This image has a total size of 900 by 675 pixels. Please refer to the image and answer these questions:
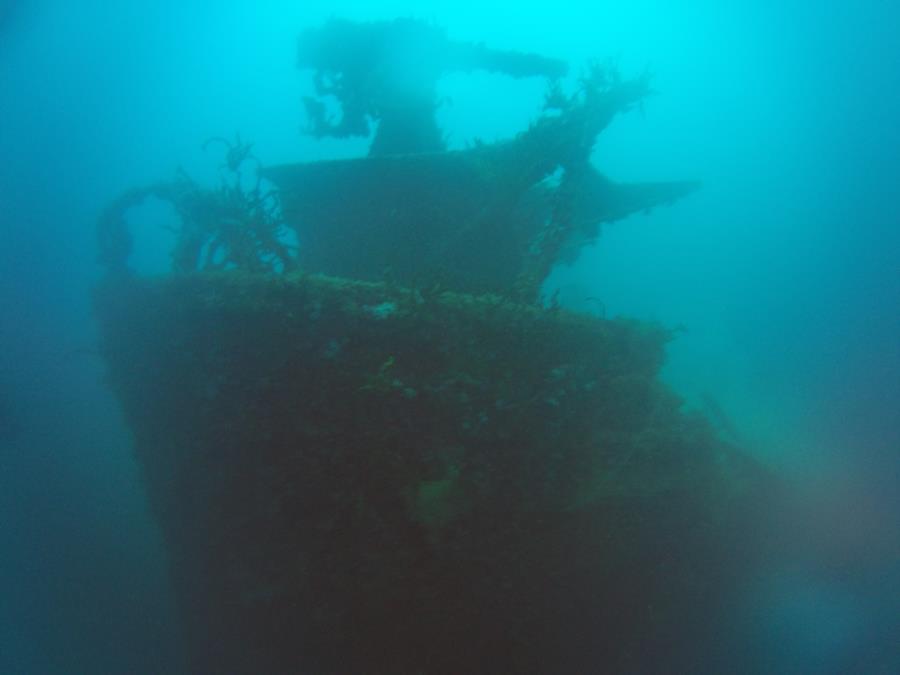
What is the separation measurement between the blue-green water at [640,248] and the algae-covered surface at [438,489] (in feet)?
3.76

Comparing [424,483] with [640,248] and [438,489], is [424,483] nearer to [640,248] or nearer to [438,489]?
[438,489]

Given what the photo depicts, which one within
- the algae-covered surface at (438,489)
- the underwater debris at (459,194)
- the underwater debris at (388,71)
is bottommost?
the algae-covered surface at (438,489)

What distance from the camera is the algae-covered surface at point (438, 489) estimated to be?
14.5ft

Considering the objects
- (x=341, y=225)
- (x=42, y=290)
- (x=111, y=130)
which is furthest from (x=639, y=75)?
(x=111, y=130)

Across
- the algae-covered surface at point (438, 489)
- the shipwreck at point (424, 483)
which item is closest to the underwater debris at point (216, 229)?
the shipwreck at point (424, 483)

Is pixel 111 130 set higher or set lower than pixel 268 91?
lower

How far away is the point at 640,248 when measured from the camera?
89.9 m

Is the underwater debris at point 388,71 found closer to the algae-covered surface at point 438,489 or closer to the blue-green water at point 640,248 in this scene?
the blue-green water at point 640,248

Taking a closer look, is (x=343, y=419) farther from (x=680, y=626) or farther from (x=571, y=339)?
(x=680, y=626)

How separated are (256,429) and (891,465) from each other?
91.7ft

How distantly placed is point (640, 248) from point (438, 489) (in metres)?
92.1

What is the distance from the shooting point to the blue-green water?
8.90 meters

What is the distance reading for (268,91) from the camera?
122562mm

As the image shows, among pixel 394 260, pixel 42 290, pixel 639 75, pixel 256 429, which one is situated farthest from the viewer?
pixel 42 290
